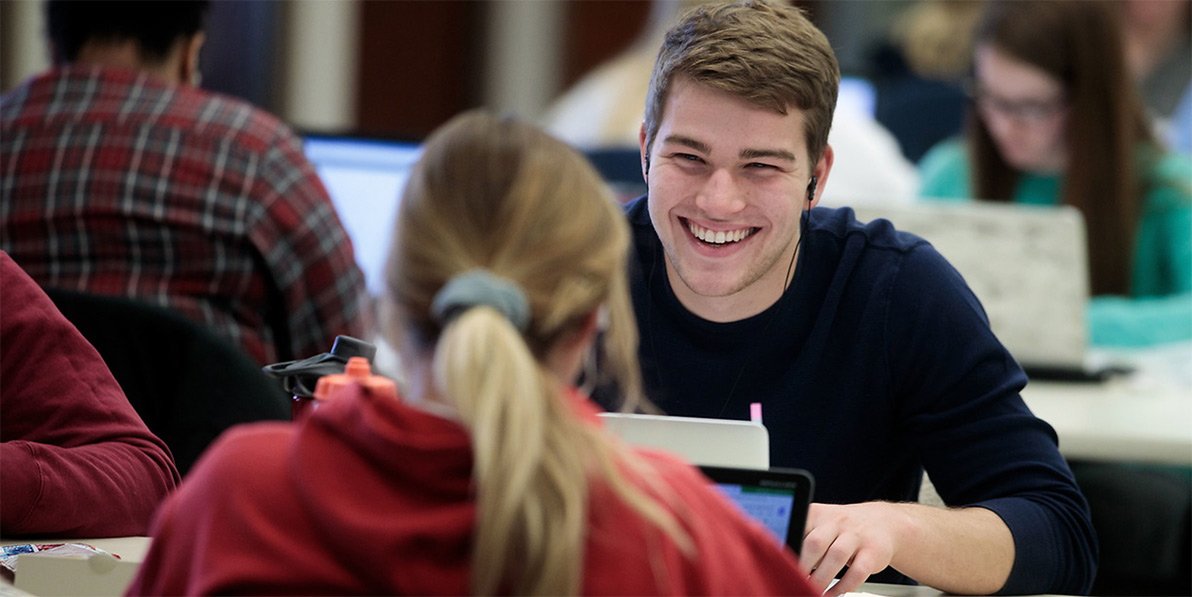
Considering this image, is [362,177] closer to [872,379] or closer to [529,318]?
[872,379]

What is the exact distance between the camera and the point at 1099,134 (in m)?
3.06

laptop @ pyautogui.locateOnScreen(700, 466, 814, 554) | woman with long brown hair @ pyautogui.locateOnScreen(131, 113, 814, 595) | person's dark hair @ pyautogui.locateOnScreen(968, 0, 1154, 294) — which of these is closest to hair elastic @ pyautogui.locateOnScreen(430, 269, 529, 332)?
woman with long brown hair @ pyautogui.locateOnScreen(131, 113, 814, 595)

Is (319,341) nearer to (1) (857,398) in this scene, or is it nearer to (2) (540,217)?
(1) (857,398)

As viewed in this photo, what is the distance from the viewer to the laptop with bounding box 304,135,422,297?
110 inches

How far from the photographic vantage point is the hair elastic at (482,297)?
0.88 meters

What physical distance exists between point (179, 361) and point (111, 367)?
97mm

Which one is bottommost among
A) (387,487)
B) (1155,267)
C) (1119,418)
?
(1119,418)

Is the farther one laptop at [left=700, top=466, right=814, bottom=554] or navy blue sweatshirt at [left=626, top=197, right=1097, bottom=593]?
navy blue sweatshirt at [left=626, top=197, right=1097, bottom=593]

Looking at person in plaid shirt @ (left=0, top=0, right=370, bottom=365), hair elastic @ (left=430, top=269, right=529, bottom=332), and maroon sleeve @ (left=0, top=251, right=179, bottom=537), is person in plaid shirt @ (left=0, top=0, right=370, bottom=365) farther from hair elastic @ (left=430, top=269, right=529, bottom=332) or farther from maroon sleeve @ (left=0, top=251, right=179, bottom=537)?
hair elastic @ (left=430, top=269, right=529, bottom=332)

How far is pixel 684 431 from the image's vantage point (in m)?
1.14

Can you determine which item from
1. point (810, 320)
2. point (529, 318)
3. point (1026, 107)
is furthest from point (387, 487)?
point (1026, 107)

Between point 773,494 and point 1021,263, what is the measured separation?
5.56 ft

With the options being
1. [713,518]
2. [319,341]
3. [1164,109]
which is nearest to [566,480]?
[713,518]

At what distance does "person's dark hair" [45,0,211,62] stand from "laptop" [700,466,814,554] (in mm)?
1528
